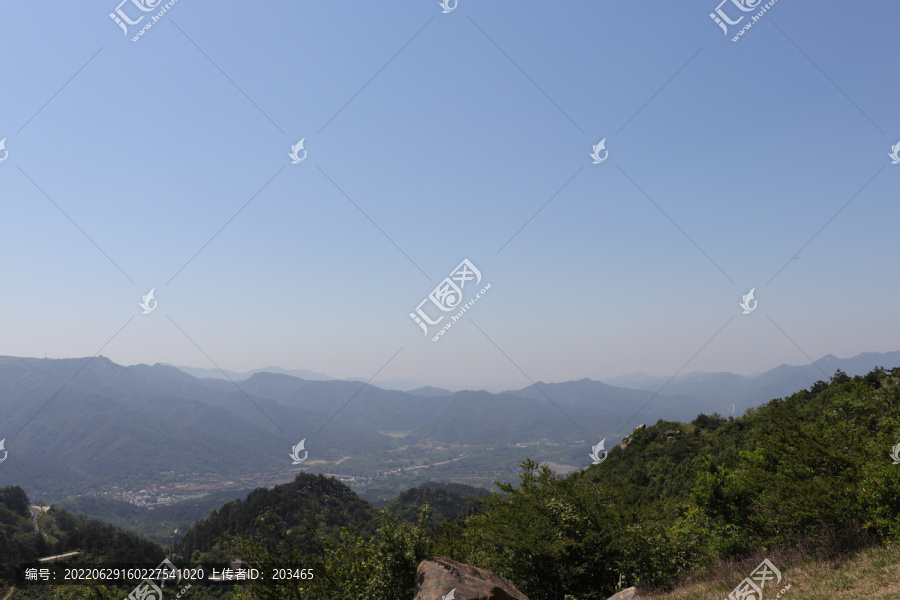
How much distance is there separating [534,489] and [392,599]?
6.31m

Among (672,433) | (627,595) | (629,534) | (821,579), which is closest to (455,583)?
(627,595)

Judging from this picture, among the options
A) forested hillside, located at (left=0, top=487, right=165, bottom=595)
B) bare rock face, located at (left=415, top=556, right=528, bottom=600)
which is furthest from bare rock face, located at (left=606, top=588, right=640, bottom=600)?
forested hillside, located at (left=0, top=487, right=165, bottom=595)

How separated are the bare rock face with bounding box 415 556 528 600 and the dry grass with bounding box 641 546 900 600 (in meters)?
4.44

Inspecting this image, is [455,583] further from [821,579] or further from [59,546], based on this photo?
[59,546]

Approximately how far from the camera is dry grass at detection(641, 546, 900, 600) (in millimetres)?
9047

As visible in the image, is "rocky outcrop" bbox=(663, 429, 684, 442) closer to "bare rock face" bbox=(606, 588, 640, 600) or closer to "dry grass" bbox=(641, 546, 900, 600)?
"dry grass" bbox=(641, 546, 900, 600)

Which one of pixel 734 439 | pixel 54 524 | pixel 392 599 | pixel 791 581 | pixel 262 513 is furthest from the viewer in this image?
pixel 54 524

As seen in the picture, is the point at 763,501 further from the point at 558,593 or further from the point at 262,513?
the point at 262,513

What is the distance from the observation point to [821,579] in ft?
33.2

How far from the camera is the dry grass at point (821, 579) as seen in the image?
9.05 m

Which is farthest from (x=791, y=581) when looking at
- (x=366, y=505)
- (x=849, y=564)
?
(x=366, y=505)

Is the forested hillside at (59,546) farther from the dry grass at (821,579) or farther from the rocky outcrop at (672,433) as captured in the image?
the rocky outcrop at (672,433)

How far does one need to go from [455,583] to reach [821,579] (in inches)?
343

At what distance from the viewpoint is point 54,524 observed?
104688 millimetres
